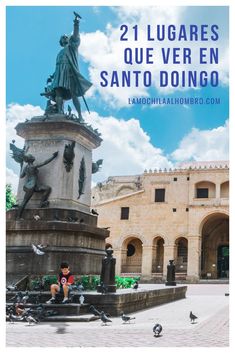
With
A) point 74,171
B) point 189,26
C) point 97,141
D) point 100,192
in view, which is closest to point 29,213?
point 74,171

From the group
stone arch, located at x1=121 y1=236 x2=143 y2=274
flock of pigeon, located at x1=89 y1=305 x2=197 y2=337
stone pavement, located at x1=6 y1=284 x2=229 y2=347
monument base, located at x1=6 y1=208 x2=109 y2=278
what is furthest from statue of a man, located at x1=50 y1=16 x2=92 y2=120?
stone arch, located at x1=121 y1=236 x2=143 y2=274

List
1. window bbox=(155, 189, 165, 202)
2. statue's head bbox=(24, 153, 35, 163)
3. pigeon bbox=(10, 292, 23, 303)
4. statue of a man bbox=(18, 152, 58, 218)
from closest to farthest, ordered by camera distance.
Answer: pigeon bbox=(10, 292, 23, 303)
statue of a man bbox=(18, 152, 58, 218)
statue's head bbox=(24, 153, 35, 163)
window bbox=(155, 189, 165, 202)

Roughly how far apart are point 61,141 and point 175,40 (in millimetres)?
5212

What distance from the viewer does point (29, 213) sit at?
39.9 ft

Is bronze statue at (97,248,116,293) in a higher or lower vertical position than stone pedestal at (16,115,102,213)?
lower

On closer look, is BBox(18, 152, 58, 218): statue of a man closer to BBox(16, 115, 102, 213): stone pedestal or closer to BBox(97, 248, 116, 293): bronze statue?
BBox(16, 115, 102, 213): stone pedestal

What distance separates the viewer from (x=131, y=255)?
52.5m

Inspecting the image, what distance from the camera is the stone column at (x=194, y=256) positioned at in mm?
47812

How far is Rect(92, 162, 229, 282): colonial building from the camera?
49.3 m

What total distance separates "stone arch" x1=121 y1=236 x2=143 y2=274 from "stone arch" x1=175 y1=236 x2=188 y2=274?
11.8ft

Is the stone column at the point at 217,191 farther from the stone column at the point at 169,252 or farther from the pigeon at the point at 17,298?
the pigeon at the point at 17,298

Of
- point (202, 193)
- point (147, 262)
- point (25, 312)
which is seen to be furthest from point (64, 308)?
point (202, 193)

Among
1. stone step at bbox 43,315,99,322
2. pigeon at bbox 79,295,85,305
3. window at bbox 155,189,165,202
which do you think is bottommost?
stone step at bbox 43,315,99,322

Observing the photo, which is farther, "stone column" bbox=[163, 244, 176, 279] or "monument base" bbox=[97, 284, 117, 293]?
"stone column" bbox=[163, 244, 176, 279]
